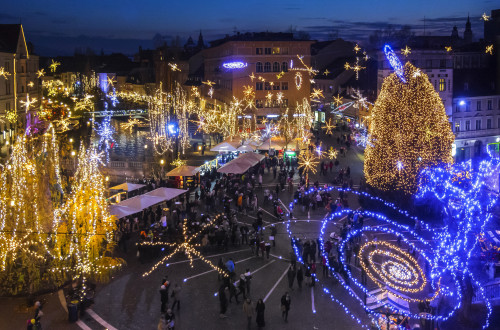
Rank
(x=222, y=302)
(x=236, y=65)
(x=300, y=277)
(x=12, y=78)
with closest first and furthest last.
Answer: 1. (x=222, y=302)
2. (x=300, y=277)
3. (x=12, y=78)
4. (x=236, y=65)

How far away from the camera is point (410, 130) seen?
30766 millimetres

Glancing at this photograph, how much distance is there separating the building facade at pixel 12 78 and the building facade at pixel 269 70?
21.5 metres

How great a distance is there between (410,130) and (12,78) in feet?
140

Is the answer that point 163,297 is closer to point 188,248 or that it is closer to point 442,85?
point 188,248

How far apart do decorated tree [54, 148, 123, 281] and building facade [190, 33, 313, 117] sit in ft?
144

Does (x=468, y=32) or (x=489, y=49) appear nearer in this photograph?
(x=489, y=49)

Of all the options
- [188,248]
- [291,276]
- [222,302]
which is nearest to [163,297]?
[222,302]

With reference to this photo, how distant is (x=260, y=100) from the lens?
66188 mm

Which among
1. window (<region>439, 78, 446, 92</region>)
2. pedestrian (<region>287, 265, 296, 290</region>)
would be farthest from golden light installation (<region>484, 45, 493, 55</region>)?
pedestrian (<region>287, 265, 296, 290</region>)

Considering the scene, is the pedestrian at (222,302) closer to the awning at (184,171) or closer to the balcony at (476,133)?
the awning at (184,171)

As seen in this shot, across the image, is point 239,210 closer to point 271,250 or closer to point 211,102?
point 271,250

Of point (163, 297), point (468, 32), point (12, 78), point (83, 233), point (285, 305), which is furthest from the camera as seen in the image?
point (468, 32)

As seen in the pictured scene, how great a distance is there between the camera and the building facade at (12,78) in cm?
5434

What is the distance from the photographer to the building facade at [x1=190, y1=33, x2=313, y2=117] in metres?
65.4
